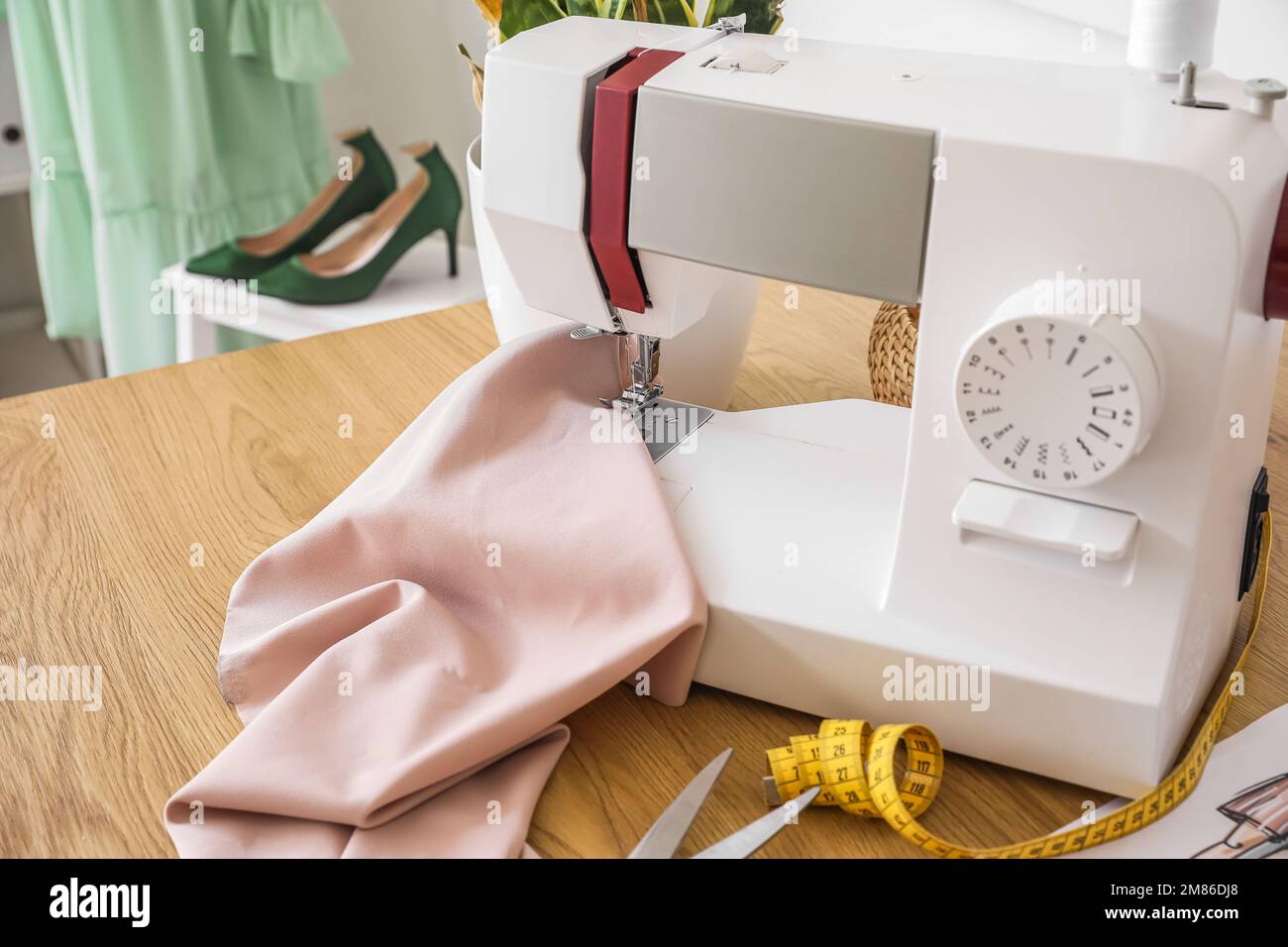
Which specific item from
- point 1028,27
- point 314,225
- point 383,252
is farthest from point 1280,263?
point 314,225

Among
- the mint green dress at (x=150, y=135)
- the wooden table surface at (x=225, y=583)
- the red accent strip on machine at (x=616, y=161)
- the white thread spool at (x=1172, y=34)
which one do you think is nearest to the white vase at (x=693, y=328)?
the wooden table surface at (x=225, y=583)

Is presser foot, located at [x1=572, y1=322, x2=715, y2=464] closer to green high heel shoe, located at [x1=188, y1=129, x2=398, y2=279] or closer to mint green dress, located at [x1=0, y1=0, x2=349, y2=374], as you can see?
green high heel shoe, located at [x1=188, y1=129, x2=398, y2=279]

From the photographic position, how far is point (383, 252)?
6.14 ft

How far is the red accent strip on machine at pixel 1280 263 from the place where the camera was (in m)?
0.69

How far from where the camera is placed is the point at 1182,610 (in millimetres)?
705

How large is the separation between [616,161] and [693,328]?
0.29m

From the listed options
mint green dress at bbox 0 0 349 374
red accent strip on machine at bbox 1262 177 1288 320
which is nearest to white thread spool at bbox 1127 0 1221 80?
red accent strip on machine at bbox 1262 177 1288 320

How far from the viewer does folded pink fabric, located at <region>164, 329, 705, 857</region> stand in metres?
0.71

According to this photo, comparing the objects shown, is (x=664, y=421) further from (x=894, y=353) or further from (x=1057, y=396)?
(x=1057, y=396)

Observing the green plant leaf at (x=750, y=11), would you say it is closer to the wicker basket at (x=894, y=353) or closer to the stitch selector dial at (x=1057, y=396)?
the wicker basket at (x=894, y=353)

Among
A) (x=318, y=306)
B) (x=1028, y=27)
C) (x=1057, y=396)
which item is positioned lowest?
(x=318, y=306)

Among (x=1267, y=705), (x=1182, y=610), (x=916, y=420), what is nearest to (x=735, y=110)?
(x=916, y=420)
